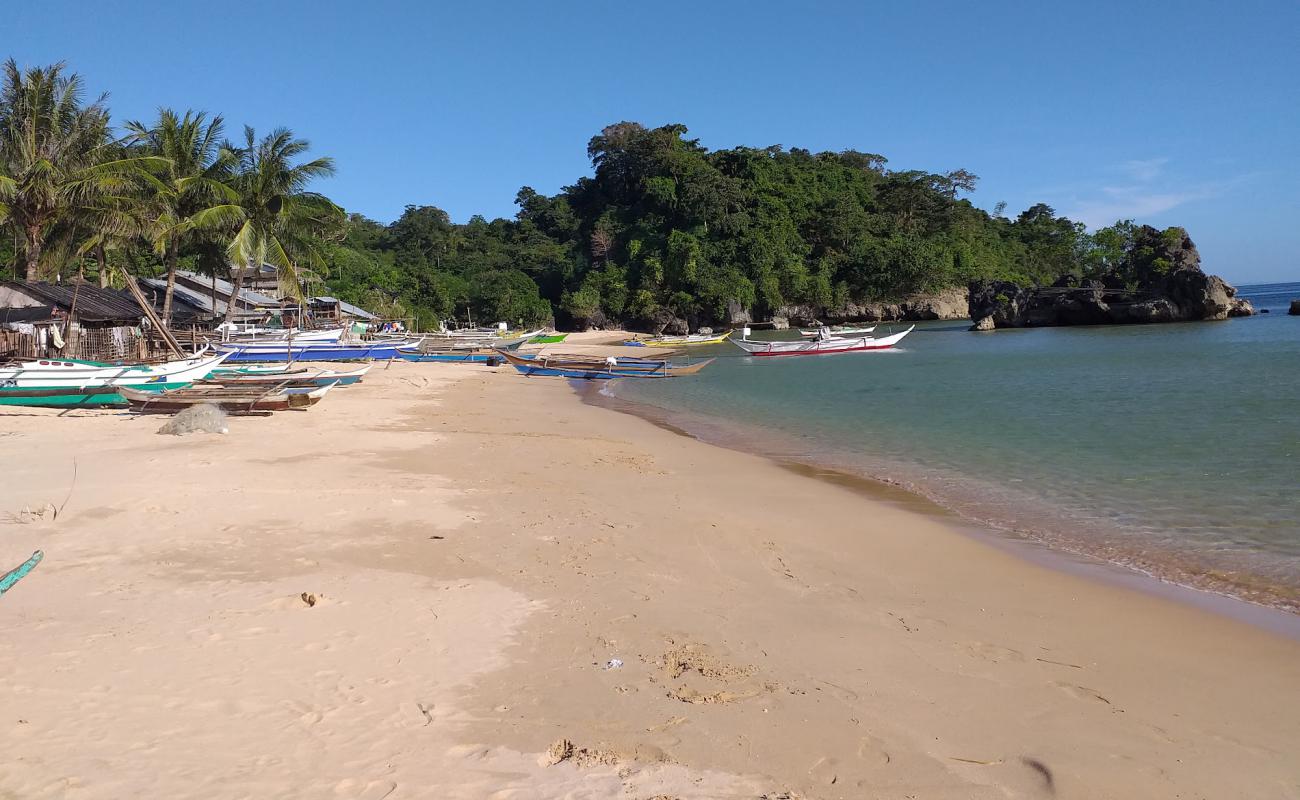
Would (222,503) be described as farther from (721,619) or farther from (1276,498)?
(1276,498)

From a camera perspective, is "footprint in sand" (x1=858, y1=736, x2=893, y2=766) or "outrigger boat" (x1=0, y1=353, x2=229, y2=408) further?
"outrigger boat" (x1=0, y1=353, x2=229, y2=408)

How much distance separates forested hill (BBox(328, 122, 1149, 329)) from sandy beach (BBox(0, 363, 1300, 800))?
49.3m

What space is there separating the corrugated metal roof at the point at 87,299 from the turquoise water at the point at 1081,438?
52.5 feet

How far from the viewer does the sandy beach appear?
3604 millimetres

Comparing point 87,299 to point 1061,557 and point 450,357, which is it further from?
point 1061,557

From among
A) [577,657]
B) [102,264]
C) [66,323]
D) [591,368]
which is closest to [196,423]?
[577,657]

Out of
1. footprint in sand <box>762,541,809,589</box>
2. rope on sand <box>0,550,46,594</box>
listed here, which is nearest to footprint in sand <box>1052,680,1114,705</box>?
footprint in sand <box>762,541,809,589</box>

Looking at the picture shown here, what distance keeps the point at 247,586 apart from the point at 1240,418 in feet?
58.7

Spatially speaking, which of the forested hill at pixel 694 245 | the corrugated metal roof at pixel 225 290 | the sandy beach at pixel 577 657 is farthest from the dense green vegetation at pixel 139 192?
the forested hill at pixel 694 245

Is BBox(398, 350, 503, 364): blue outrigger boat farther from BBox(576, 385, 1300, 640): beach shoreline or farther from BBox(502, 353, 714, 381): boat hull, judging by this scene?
BBox(576, 385, 1300, 640): beach shoreline

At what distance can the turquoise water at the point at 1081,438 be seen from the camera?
8.41 m

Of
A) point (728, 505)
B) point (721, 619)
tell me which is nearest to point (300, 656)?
point (721, 619)

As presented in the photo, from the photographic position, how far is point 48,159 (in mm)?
24750

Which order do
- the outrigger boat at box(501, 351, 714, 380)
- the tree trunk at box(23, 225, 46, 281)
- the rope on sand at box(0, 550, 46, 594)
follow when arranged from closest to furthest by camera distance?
the rope on sand at box(0, 550, 46, 594), the tree trunk at box(23, 225, 46, 281), the outrigger boat at box(501, 351, 714, 380)
